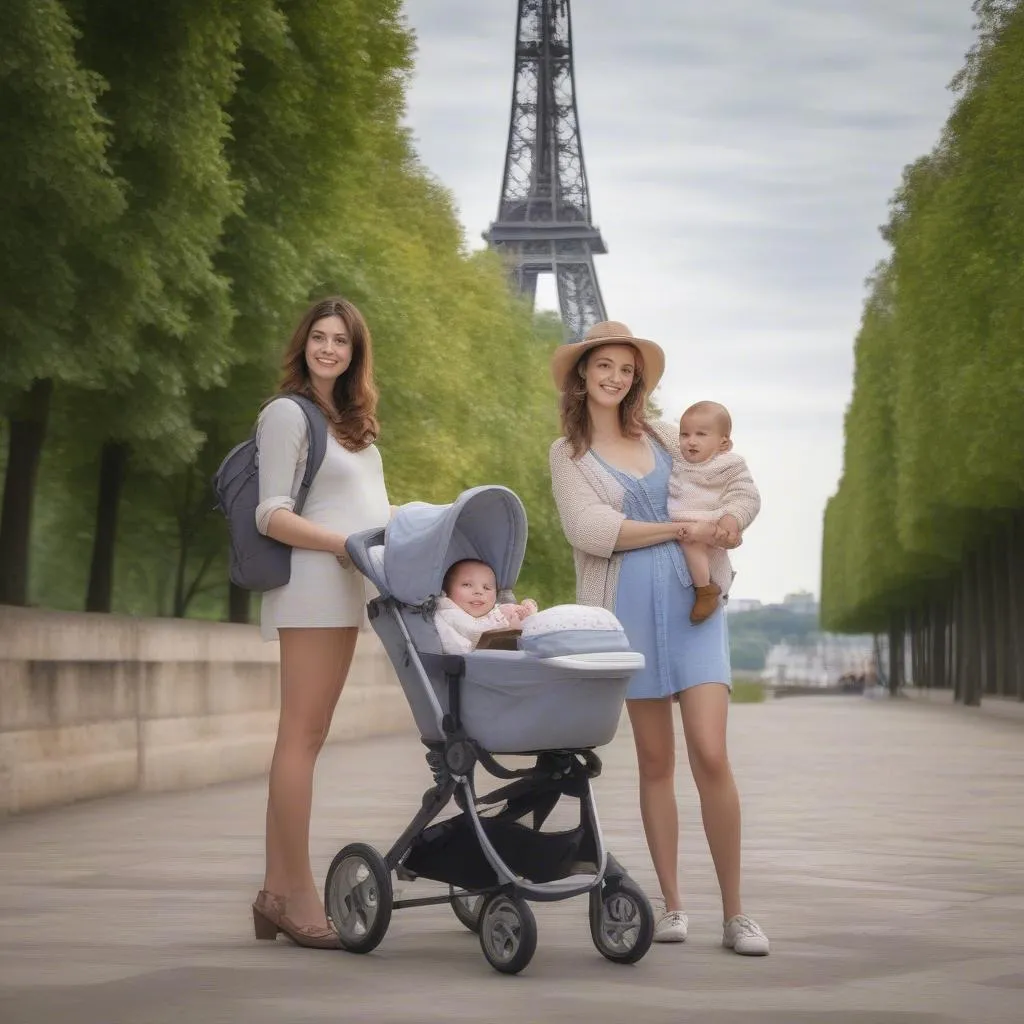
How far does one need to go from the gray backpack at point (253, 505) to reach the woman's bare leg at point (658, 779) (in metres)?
1.26

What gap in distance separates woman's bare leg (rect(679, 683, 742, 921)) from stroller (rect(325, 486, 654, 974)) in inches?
16.8

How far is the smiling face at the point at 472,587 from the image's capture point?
22.9ft

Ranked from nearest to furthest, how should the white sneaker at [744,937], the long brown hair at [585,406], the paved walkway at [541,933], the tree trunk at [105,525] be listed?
1. the paved walkway at [541,933]
2. the white sneaker at [744,937]
3. the long brown hair at [585,406]
4. the tree trunk at [105,525]

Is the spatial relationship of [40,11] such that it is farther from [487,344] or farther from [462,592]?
[487,344]

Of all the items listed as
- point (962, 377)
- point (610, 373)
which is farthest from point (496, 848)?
point (962, 377)

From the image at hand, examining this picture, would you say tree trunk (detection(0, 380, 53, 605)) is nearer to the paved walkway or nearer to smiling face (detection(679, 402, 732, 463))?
the paved walkway

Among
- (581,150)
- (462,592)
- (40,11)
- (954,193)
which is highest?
(581,150)

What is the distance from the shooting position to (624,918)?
6.92m

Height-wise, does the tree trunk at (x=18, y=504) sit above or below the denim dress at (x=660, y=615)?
above

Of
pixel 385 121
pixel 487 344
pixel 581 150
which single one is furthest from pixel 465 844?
pixel 581 150

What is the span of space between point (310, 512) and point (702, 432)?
1304 mm

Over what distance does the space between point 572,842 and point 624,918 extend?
0.98 feet

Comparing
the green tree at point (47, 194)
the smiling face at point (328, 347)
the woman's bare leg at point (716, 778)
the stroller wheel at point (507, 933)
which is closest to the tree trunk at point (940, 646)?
the green tree at point (47, 194)

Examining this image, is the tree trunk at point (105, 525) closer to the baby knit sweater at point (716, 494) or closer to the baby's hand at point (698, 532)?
the baby knit sweater at point (716, 494)
